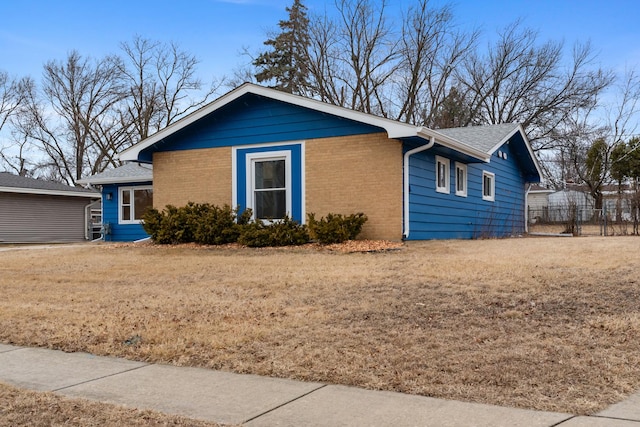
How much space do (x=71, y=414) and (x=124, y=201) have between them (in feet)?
65.0

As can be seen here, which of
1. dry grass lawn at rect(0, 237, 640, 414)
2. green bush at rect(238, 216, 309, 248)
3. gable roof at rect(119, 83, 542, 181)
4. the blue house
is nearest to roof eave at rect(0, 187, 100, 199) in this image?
gable roof at rect(119, 83, 542, 181)

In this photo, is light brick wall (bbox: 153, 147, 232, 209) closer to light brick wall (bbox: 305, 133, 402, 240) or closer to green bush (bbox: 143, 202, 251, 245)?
green bush (bbox: 143, 202, 251, 245)

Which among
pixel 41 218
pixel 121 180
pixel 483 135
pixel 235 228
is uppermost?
pixel 483 135

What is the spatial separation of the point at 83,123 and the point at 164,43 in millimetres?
7579

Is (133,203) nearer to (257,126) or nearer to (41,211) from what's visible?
(41,211)

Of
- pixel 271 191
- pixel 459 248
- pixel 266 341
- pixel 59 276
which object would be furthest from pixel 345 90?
pixel 266 341

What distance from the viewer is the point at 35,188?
26.2 metres

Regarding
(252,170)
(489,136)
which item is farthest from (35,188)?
(489,136)

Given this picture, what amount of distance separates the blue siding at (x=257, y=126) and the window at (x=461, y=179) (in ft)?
14.5

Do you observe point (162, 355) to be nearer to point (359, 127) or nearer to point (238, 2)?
point (359, 127)

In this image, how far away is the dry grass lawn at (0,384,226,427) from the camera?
3654mm

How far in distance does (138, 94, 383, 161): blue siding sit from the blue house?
3 cm

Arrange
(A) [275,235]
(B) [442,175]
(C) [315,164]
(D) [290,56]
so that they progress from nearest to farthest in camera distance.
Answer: (A) [275,235] < (C) [315,164] < (B) [442,175] < (D) [290,56]

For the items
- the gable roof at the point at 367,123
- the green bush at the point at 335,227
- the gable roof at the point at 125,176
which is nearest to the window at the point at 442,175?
the gable roof at the point at 367,123
